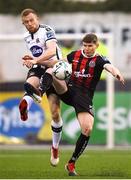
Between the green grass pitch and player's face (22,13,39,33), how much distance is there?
6.93ft

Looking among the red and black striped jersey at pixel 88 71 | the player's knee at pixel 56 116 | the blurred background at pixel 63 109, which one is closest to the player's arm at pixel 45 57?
the red and black striped jersey at pixel 88 71

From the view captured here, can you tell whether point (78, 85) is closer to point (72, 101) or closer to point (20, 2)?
point (72, 101)

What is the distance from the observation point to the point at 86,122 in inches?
480

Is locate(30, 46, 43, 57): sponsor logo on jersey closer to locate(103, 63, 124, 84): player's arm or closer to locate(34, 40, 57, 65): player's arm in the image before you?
locate(34, 40, 57, 65): player's arm

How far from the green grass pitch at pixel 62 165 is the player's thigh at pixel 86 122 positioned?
0.62 metres

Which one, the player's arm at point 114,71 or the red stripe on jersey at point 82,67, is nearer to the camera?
the player's arm at point 114,71

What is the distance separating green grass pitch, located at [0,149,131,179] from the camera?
12.1m

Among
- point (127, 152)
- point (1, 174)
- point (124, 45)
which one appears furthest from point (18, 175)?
point (124, 45)

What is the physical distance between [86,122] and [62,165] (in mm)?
2274

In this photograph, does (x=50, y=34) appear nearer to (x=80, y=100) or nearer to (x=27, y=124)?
(x=80, y=100)

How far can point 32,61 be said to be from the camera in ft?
41.6

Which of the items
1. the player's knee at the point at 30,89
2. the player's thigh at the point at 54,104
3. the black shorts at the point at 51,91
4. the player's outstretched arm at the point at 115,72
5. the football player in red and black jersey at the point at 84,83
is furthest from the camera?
the player's thigh at the point at 54,104

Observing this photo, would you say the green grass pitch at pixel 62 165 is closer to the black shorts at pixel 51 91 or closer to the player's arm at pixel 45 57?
the black shorts at pixel 51 91

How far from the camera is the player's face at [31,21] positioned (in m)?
12.7
